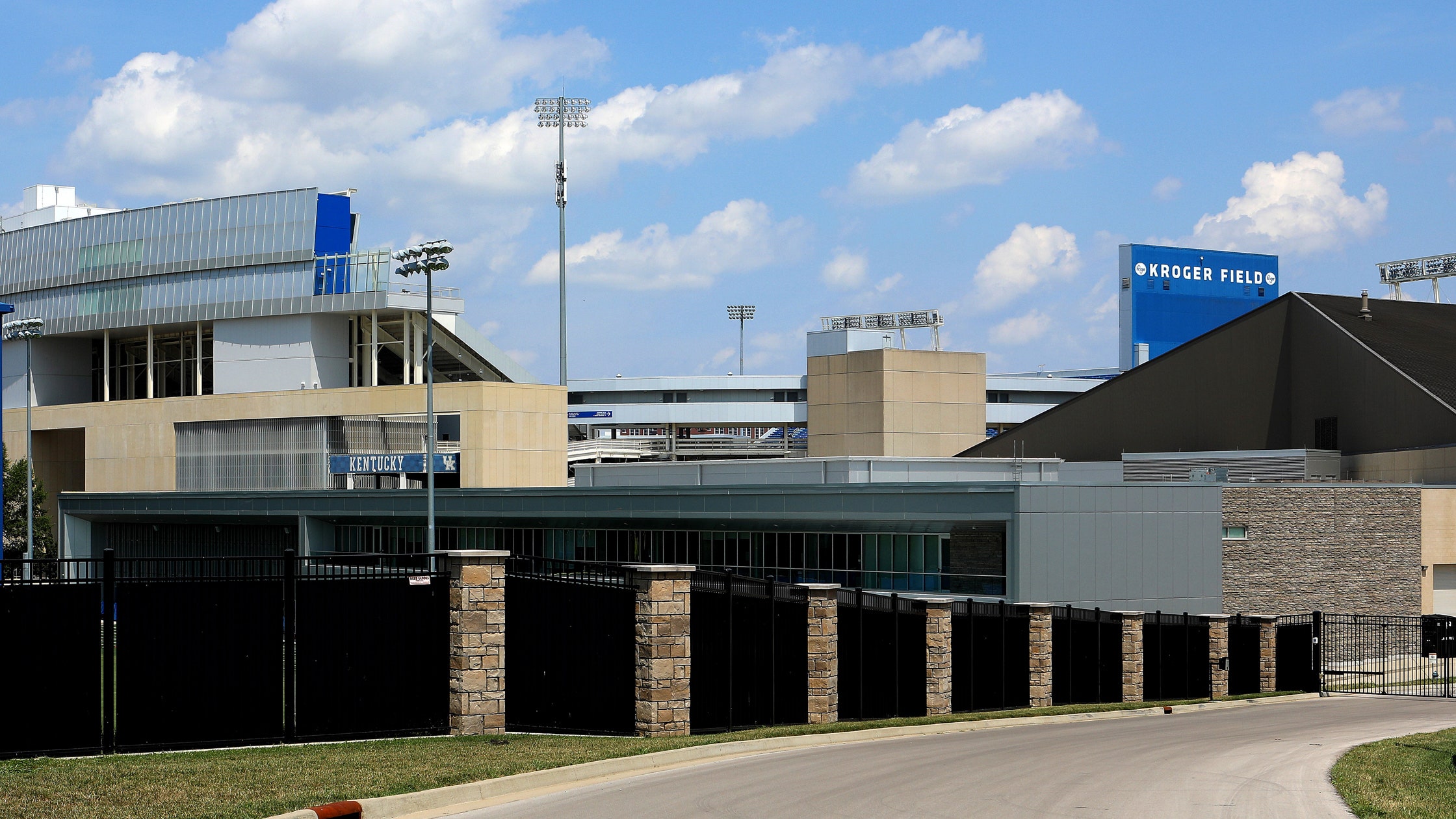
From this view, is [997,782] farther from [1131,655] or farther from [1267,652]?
[1267,652]

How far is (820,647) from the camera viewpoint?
70.5 ft

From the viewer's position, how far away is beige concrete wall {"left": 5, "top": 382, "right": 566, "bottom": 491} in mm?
62719

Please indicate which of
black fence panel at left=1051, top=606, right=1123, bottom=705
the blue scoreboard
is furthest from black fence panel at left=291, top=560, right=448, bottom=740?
the blue scoreboard

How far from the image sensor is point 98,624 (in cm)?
1562

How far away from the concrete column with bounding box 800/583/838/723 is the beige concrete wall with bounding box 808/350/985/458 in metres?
84.3

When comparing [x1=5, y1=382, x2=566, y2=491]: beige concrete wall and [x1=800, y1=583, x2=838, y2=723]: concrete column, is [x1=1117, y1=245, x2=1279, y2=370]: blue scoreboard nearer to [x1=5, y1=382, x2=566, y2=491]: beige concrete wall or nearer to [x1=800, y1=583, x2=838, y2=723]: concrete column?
[x1=5, y1=382, x2=566, y2=491]: beige concrete wall

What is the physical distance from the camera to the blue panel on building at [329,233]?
67938 mm

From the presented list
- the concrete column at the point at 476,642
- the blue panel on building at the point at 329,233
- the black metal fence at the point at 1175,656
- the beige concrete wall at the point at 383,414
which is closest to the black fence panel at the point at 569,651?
the concrete column at the point at 476,642

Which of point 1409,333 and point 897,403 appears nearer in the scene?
point 1409,333

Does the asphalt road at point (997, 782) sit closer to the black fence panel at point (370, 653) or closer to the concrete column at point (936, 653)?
the concrete column at point (936, 653)

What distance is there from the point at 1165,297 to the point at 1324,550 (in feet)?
249

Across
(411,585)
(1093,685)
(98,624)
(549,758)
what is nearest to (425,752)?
(549,758)

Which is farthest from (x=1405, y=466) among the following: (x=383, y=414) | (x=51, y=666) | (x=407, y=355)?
(x=51, y=666)

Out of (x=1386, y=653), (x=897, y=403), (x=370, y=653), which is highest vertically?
(x=897, y=403)
